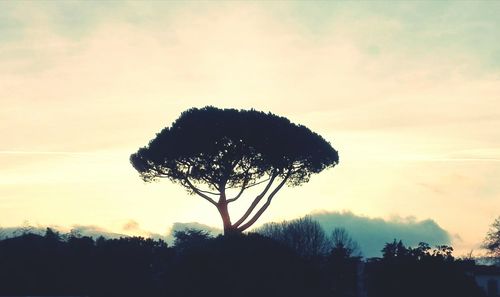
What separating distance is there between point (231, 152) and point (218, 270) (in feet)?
62.6

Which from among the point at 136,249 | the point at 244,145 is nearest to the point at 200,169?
the point at 244,145

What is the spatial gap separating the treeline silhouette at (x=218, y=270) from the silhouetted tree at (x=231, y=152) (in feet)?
27.0

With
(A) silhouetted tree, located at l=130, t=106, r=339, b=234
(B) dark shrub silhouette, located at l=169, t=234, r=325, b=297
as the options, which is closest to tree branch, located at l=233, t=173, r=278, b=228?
(A) silhouetted tree, located at l=130, t=106, r=339, b=234

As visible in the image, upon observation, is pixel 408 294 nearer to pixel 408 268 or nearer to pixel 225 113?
pixel 408 268

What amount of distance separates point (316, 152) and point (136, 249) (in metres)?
15.7

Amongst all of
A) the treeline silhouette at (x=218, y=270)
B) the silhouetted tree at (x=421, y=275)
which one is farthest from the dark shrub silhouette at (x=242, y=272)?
the silhouetted tree at (x=421, y=275)

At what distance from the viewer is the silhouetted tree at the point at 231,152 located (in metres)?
42.0

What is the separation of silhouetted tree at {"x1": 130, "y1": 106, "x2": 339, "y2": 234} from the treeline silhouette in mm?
8229

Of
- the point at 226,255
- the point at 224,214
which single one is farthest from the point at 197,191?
the point at 226,255

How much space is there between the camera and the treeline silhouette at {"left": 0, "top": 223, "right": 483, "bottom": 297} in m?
23.5

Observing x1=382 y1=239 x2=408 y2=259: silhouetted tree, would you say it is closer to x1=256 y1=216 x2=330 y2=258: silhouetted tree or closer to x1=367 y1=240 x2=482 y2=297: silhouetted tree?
x1=367 y1=240 x2=482 y2=297: silhouetted tree

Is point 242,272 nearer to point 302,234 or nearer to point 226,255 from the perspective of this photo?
point 226,255

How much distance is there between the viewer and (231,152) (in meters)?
42.2

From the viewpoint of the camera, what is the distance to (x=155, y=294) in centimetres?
2642
